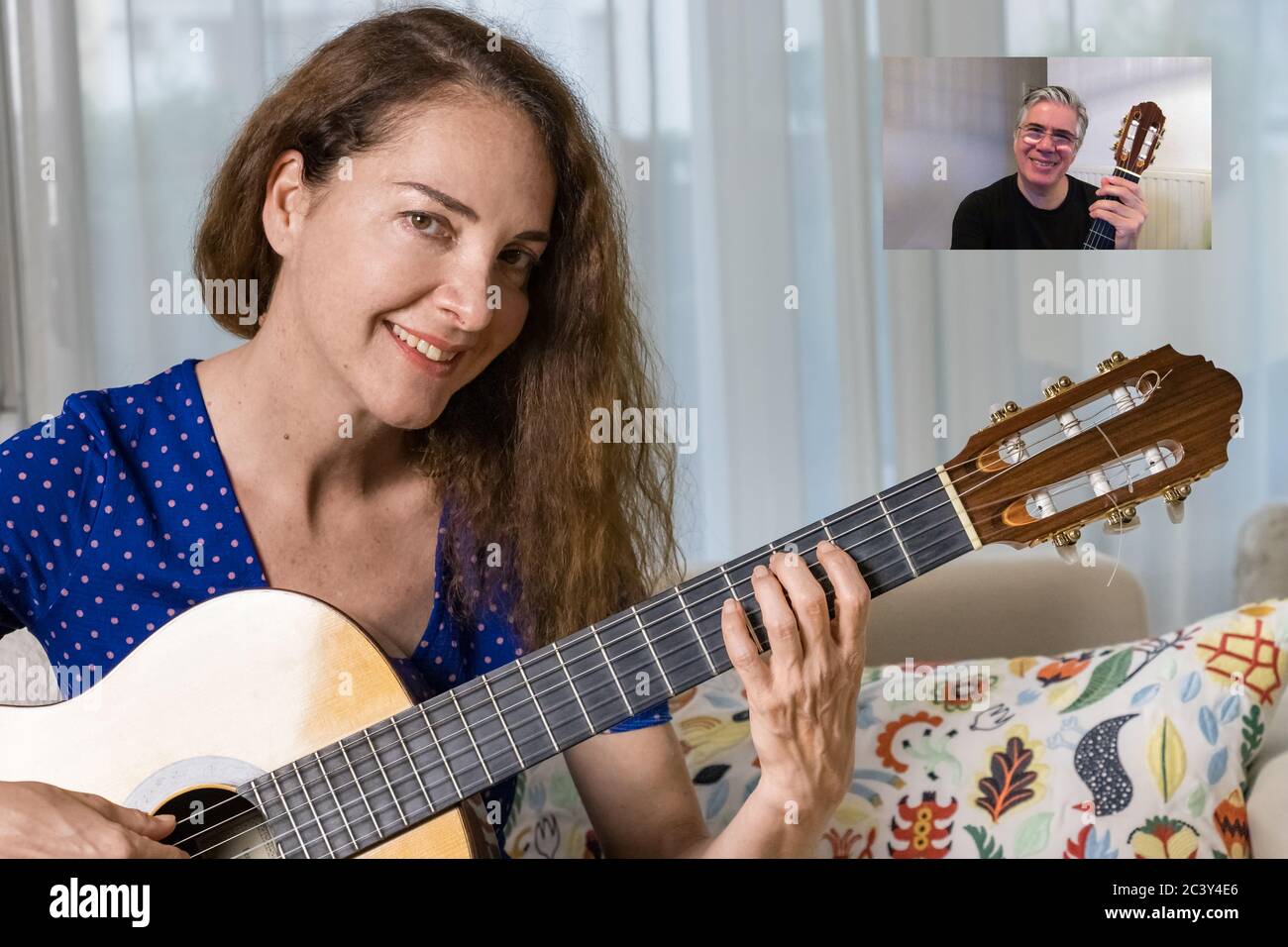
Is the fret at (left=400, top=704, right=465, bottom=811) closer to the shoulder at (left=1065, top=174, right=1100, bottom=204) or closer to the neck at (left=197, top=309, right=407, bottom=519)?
the neck at (left=197, top=309, right=407, bottom=519)

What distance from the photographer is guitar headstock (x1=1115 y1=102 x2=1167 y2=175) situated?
1518mm

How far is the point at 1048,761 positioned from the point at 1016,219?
0.73 m

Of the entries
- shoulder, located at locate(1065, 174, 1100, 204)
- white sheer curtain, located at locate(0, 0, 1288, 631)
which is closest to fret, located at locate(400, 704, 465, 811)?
white sheer curtain, located at locate(0, 0, 1288, 631)

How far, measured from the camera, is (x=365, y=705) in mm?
933

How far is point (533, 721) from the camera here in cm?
92

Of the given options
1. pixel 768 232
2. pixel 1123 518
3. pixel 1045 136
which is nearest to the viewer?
pixel 1123 518

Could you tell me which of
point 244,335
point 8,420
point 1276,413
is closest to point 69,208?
point 8,420

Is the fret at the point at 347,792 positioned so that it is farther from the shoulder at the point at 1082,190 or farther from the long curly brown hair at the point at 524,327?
the shoulder at the point at 1082,190

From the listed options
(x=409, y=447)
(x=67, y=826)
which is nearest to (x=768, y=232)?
(x=409, y=447)

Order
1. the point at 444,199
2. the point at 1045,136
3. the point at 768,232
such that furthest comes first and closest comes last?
the point at 768,232 < the point at 1045,136 < the point at 444,199

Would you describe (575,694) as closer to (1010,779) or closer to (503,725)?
(503,725)

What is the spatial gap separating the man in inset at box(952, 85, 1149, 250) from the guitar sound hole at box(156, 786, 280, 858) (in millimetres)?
1065
